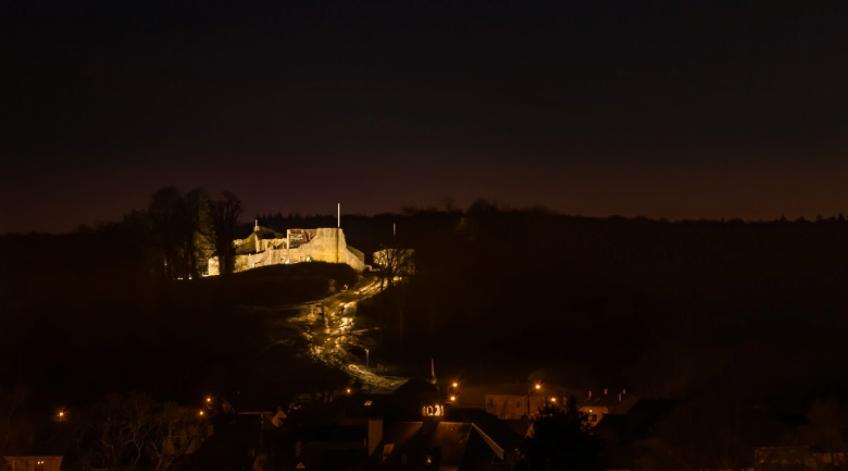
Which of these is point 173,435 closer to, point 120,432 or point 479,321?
point 120,432

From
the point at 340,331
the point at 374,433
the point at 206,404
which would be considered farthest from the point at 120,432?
the point at 340,331

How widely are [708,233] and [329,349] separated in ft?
290

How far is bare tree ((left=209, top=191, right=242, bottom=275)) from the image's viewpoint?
346ft

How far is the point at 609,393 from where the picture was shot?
75.4 meters

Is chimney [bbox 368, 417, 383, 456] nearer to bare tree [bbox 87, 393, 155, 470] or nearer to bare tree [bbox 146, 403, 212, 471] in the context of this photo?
bare tree [bbox 146, 403, 212, 471]

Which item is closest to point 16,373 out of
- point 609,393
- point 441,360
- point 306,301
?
point 306,301

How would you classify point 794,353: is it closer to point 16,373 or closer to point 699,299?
point 699,299

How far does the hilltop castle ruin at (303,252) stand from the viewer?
352 ft

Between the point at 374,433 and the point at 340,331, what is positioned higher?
the point at 340,331

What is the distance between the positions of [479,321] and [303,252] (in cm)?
1554

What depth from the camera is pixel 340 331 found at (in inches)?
3570

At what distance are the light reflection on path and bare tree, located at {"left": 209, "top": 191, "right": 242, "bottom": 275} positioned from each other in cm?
1073

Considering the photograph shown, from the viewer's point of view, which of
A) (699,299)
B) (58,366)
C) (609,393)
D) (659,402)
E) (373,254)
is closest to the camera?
(659,402)

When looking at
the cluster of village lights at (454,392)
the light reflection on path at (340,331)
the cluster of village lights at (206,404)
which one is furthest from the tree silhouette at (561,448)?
the light reflection on path at (340,331)
